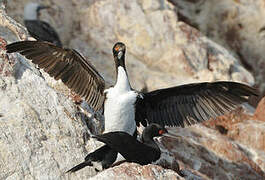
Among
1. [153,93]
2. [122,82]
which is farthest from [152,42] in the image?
[122,82]

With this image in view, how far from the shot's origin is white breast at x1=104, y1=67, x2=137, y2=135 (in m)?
7.94

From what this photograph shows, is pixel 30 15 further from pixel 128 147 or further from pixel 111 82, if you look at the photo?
pixel 128 147

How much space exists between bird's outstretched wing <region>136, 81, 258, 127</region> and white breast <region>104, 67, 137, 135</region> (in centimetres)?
21

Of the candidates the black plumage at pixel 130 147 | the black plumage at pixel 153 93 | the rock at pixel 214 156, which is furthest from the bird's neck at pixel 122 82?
the rock at pixel 214 156

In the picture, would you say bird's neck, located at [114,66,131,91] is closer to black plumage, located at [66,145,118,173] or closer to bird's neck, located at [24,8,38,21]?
black plumage, located at [66,145,118,173]

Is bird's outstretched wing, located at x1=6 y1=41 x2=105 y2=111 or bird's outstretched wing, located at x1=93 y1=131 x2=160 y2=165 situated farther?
bird's outstretched wing, located at x1=6 y1=41 x2=105 y2=111

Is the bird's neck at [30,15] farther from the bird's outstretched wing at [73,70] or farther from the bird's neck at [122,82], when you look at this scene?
the bird's neck at [122,82]

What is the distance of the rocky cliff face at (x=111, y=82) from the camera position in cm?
692

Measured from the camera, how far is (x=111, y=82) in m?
11.5

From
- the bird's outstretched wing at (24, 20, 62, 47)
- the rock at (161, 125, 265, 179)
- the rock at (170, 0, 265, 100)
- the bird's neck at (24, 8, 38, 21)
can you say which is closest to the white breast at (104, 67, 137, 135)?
the rock at (161, 125, 265, 179)

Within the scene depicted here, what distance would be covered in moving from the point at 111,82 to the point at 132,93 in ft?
11.4

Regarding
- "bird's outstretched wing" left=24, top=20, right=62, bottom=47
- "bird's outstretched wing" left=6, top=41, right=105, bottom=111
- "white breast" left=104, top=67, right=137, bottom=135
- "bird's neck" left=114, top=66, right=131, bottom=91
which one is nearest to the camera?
"white breast" left=104, top=67, right=137, bottom=135

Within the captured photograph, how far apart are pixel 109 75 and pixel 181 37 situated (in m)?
2.28

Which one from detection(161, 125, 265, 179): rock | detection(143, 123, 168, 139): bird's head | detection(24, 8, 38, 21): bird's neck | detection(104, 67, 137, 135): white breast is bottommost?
detection(161, 125, 265, 179): rock
